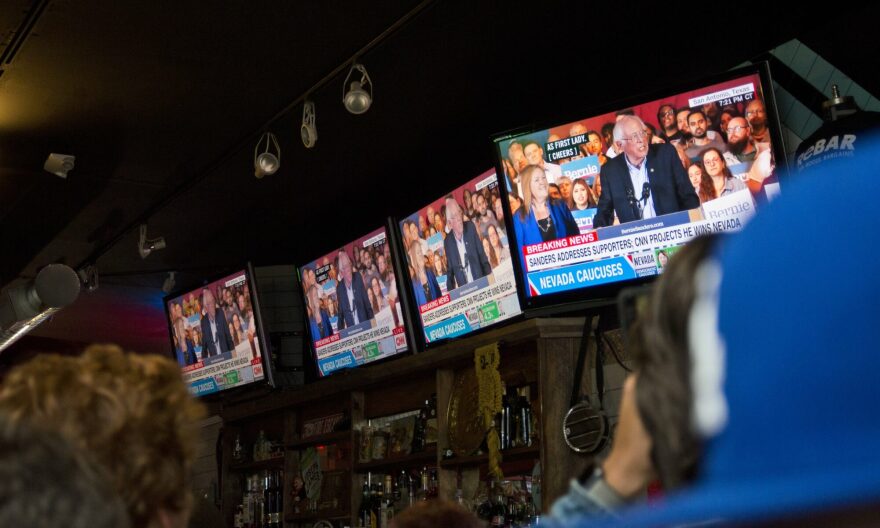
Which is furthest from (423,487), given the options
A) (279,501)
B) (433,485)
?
(279,501)

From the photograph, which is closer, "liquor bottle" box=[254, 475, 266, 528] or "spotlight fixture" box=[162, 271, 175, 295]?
"liquor bottle" box=[254, 475, 266, 528]

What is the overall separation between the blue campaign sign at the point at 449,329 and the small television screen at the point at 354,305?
0.80 ft

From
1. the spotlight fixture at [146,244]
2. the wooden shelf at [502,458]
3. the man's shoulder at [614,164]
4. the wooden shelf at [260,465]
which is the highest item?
the spotlight fixture at [146,244]

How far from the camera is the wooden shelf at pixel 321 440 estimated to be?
246 inches

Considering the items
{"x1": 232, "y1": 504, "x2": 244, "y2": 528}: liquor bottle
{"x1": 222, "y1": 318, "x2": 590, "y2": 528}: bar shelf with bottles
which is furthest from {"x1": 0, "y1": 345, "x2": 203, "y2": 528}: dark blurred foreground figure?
{"x1": 232, "y1": 504, "x2": 244, "y2": 528}: liquor bottle

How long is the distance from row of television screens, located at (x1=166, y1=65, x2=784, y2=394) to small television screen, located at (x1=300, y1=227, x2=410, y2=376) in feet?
0.04

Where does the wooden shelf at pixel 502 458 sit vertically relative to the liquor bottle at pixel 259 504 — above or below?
above

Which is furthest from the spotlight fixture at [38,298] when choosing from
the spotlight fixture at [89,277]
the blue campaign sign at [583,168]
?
the blue campaign sign at [583,168]

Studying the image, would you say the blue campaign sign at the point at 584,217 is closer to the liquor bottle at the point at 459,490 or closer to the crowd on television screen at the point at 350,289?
the crowd on television screen at the point at 350,289

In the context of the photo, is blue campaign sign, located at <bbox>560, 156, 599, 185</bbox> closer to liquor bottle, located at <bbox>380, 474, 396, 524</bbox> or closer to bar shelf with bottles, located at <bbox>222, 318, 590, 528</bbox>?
bar shelf with bottles, located at <bbox>222, 318, 590, 528</bbox>

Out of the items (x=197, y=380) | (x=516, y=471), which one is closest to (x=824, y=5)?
(x=516, y=471)

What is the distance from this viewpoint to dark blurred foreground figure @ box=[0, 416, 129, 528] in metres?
0.57

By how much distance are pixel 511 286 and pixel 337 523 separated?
2.45 m

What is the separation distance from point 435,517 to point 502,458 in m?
1.54
